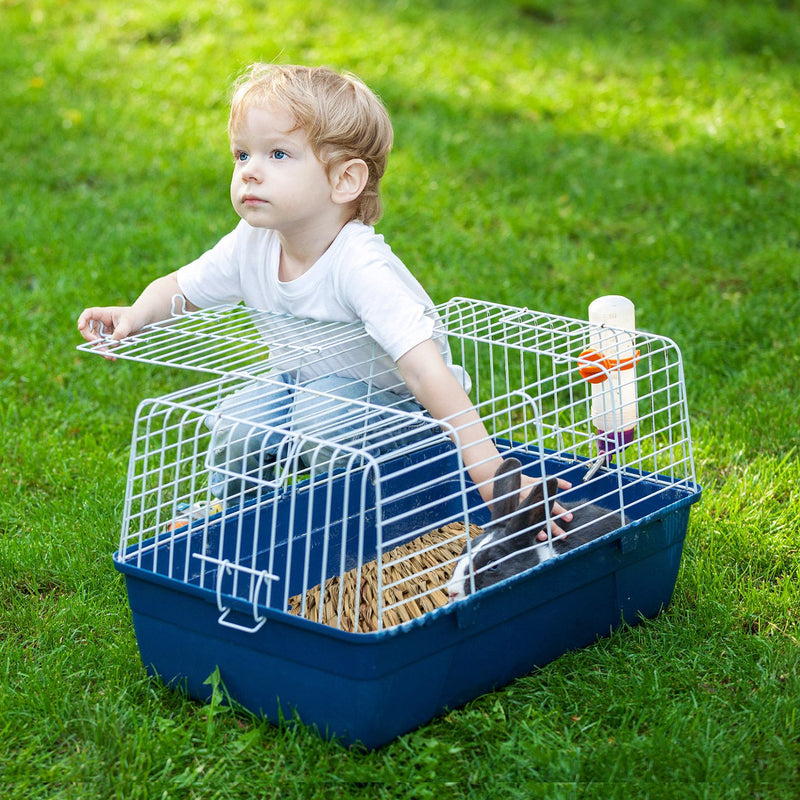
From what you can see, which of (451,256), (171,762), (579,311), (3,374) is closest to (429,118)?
(451,256)

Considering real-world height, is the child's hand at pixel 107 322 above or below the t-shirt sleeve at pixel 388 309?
below

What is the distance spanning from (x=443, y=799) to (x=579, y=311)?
91.4 inches

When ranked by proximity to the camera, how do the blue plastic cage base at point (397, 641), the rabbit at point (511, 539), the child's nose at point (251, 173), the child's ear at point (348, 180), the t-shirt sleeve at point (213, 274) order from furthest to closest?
the t-shirt sleeve at point (213, 274) → the child's ear at point (348, 180) → the child's nose at point (251, 173) → the rabbit at point (511, 539) → the blue plastic cage base at point (397, 641)

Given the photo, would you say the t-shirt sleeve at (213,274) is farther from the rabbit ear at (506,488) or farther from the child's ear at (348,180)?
the rabbit ear at (506,488)

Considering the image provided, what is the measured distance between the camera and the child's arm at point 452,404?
217cm

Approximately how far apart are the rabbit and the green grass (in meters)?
0.20

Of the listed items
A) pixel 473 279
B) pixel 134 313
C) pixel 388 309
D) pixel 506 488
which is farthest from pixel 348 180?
pixel 473 279

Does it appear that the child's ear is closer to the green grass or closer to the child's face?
the child's face

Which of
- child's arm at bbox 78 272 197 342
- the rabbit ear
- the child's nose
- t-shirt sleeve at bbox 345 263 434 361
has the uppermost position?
the child's nose

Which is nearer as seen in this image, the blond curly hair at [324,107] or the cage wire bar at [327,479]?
the cage wire bar at [327,479]

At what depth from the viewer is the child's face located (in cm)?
229

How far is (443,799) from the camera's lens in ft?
5.80

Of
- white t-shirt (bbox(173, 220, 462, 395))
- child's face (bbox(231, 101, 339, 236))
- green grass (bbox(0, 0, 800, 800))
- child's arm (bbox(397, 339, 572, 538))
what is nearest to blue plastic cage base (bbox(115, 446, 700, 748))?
green grass (bbox(0, 0, 800, 800))

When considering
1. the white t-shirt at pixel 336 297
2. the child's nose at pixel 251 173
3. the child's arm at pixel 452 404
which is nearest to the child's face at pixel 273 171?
the child's nose at pixel 251 173
